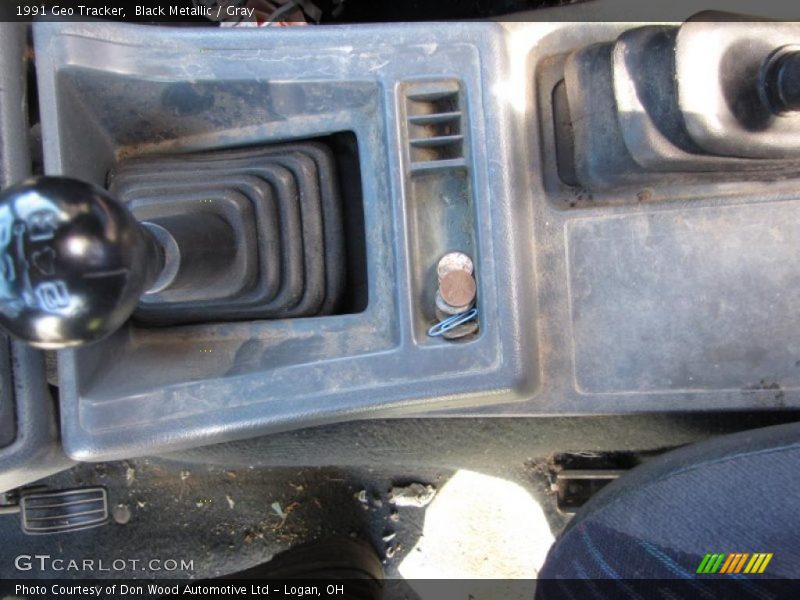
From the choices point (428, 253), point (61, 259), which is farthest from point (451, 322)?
point (61, 259)

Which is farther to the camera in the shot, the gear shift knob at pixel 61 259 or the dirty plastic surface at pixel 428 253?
the dirty plastic surface at pixel 428 253

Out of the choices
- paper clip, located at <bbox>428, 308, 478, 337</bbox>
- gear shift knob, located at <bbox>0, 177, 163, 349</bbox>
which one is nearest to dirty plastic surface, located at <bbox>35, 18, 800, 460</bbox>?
paper clip, located at <bbox>428, 308, 478, 337</bbox>

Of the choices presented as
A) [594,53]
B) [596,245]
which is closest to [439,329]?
[596,245]

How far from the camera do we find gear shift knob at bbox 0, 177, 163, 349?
1.50 ft

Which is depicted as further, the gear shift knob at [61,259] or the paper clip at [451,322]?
the paper clip at [451,322]

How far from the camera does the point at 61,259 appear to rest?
46 centimetres

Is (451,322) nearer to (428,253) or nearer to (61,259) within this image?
(428,253)

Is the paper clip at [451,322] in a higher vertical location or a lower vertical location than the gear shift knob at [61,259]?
lower

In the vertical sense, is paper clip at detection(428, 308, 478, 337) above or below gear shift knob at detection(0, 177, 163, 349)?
below

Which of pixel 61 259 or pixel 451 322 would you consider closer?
pixel 61 259

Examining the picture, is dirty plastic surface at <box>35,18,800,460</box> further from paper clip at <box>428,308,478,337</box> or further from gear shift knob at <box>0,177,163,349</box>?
gear shift knob at <box>0,177,163,349</box>

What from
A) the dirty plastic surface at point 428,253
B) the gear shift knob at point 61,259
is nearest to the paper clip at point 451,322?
the dirty plastic surface at point 428,253

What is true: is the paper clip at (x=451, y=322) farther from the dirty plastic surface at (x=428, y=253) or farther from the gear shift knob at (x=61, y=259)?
the gear shift knob at (x=61, y=259)

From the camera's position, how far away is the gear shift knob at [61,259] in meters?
0.46
